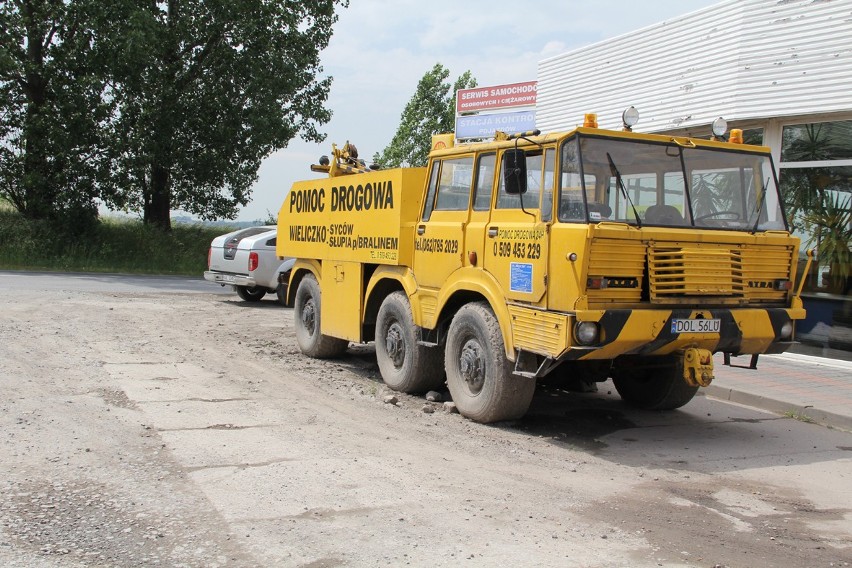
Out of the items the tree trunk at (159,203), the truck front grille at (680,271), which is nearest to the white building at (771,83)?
the truck front grille at (680,271)

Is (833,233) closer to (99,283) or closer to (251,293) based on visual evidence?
(251,293)

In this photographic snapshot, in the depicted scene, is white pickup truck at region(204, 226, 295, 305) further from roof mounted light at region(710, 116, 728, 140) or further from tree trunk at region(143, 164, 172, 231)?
tree trunk at region(143, 164, 172, 231)

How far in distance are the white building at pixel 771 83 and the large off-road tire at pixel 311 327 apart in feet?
20.1

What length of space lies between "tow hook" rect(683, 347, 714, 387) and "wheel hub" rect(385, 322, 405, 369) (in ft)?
10.2

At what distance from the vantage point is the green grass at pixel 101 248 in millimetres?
25797

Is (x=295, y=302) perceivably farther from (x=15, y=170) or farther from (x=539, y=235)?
(x=15, y=170)

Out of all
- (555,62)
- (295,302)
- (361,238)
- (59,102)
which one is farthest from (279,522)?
(59,102)

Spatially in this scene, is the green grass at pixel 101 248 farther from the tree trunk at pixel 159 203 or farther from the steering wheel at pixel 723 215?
the steering wheel at pixel 723 215

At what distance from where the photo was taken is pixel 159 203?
30297 millimetres

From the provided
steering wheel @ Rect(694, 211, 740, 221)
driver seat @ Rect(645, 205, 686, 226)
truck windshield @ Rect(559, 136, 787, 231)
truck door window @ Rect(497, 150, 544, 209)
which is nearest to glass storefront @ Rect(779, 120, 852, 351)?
truck windshield @ Rect(559, 136, 787, 231)

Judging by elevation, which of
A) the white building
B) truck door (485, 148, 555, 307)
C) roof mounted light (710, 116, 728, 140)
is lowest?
truck door (485, 148, 555, 307)

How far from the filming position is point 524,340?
6.87 meters

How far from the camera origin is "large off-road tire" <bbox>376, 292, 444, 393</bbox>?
8.63 meters

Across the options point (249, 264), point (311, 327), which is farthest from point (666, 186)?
point (249, 264)
